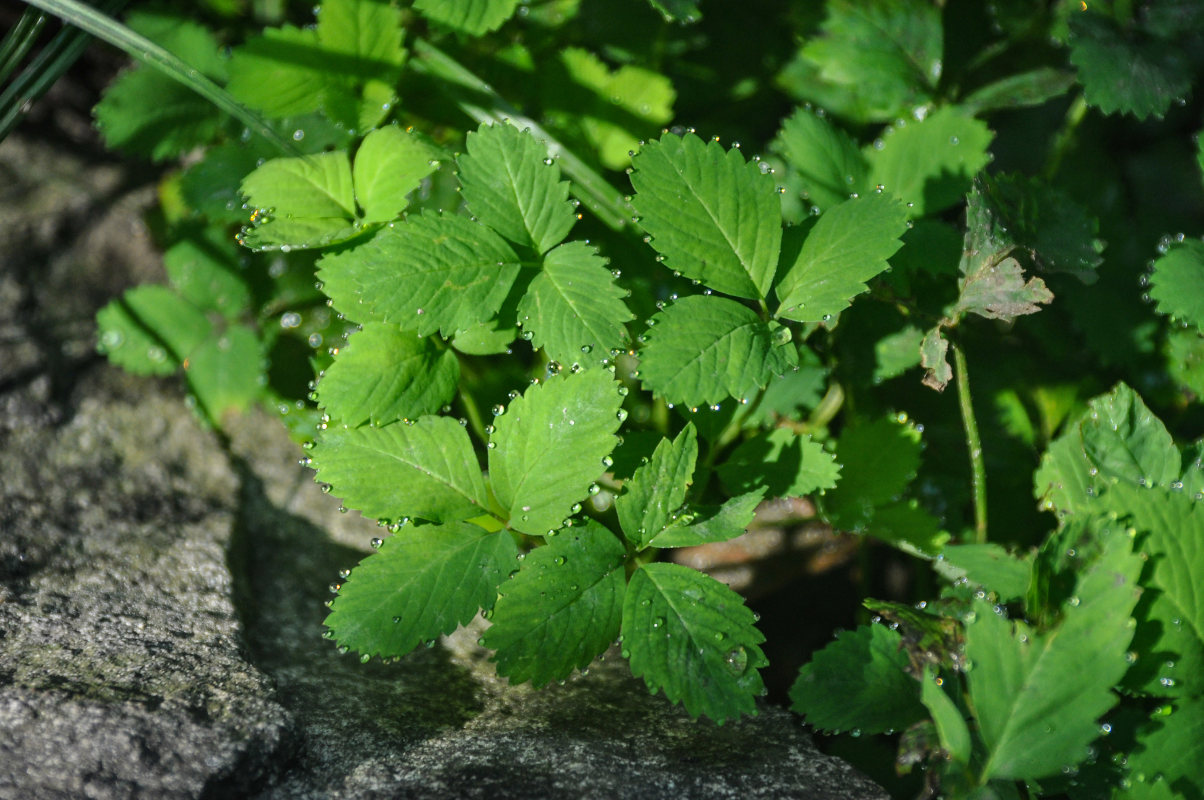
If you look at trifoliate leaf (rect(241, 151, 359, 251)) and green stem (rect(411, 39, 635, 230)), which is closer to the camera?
trifoliate leaf (rect(241, 151, 359, 251))

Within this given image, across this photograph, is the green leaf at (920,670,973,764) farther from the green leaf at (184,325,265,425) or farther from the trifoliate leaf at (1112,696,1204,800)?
the green leaf at (184,325,265,425)

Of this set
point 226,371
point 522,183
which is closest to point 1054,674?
point 522,183

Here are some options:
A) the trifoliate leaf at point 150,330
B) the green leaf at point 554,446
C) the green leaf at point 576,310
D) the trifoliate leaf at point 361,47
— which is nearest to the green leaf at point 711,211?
the green leaf at point 576,310

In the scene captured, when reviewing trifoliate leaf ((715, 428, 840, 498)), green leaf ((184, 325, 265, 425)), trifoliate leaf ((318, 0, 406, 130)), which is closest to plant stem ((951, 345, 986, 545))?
trifoliate leaf ((715, 428, 840, 498))

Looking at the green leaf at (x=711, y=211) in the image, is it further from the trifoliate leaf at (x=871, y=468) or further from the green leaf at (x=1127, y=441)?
the green leaf at (x=1127, y=441)

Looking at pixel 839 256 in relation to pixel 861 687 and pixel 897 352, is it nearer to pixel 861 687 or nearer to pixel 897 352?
pixel 897 352

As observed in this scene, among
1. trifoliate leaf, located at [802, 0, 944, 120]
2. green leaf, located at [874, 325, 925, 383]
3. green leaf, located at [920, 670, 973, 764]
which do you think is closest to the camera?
green leaf, located at [920, 670, 973, 764]
